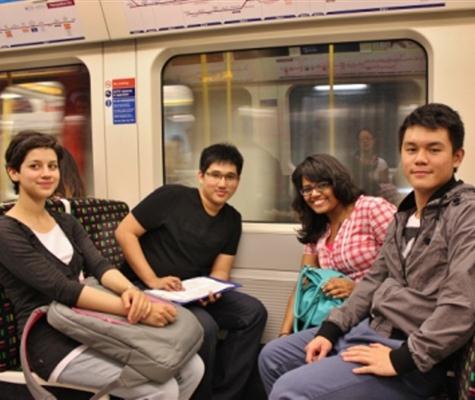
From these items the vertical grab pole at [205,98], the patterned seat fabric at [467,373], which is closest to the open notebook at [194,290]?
the vertical grab pole at [205,98]

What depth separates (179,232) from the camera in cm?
248

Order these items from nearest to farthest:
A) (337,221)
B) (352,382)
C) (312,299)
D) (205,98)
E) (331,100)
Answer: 1. (352,382)
2. (312,299)
3. (337,221)
4. (331,100)
5. (205,98)

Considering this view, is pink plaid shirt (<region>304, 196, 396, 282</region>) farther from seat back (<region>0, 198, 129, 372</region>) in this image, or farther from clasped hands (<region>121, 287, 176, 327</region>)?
seat back (<region>0, 198, 129, 372</region>)

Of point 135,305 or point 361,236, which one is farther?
point 361,236

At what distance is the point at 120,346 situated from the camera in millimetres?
1596

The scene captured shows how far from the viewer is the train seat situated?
1801mm

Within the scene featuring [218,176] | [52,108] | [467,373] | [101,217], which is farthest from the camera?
[52,108]

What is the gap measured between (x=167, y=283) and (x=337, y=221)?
90 cm

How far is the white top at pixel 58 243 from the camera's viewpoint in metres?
1.85

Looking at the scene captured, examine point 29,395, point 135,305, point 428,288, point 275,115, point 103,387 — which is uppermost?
point 275,115

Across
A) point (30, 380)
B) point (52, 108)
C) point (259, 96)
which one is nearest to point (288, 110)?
point (259, 96)

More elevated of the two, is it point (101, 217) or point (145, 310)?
A: point (101, 217)

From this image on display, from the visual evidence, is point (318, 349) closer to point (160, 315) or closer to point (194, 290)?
point (160, 315)

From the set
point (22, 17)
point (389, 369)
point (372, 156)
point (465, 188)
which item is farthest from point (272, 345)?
point (22, 17)
